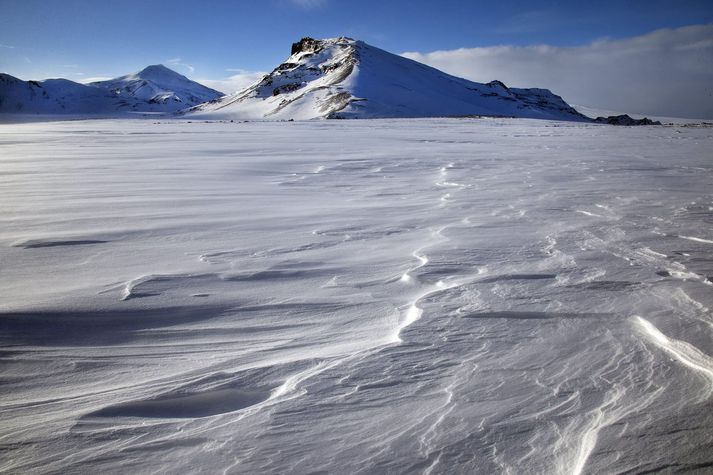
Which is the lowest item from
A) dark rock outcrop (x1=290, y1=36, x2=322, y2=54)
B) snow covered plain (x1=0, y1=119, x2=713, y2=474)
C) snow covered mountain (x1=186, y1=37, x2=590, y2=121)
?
snow covered plain (x1=0, y1=119, x2=713, y2=474)

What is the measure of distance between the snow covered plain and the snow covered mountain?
4182cm

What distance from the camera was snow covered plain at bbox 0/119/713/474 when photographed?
92 centimetres

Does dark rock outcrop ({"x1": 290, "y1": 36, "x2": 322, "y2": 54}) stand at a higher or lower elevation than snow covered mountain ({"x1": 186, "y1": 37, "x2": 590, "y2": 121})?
higher

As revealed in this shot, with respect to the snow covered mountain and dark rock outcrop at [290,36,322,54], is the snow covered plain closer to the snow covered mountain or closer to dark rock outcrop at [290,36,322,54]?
the snow covered mountain

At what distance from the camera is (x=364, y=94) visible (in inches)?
2106

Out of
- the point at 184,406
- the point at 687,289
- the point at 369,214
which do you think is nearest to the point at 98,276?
the point at 184,406

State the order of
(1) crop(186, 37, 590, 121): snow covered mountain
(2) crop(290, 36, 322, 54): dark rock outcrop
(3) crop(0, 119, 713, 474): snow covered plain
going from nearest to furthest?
(3) crop(0, 119, 713, 474): snow covered plain < (1) crop(186, 37, 590, 121): snow covered mountain < (2) crop(290, 36, 322, 54): dark rock outcrop

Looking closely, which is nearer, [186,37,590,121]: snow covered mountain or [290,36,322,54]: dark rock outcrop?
[186,37,590,121]: snow covered mountain

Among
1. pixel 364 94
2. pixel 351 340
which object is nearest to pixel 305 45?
pixel 364 94

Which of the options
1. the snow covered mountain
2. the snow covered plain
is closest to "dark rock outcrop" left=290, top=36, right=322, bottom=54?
the snow covered mountain

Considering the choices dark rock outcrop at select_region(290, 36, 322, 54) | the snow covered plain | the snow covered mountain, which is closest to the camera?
the snow covered plain

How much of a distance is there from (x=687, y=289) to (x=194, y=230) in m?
2.59

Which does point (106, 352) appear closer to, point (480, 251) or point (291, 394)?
point (291, 394)

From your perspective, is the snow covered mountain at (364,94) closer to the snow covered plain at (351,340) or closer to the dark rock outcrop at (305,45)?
the dark rock outcrop at (305,45)
